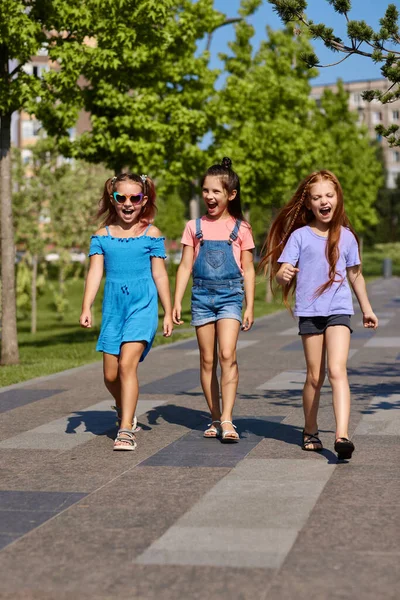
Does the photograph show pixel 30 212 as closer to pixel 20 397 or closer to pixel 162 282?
pixel 20 397

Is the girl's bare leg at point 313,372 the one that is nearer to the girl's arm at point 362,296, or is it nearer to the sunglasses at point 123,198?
the girl's arm at point 362,296

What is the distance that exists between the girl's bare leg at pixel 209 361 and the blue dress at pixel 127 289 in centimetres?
37

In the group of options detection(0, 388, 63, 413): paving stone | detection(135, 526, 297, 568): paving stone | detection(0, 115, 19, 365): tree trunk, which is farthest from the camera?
detection(0, 115, 19, 365): tree trunk

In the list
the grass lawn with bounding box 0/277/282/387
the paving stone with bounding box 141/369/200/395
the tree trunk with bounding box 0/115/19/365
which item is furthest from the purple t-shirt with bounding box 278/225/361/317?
the tree trunk with bounding box 0/115/19/365

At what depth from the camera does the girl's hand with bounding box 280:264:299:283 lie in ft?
21.6

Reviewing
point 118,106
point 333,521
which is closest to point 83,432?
point 333,521

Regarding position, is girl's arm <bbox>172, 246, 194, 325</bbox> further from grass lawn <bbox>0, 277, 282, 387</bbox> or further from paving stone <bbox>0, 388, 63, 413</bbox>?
paving stone <bbox>0, 388, 63, 413</bbox>

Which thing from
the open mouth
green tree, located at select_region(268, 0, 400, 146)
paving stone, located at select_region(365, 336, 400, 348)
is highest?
green tree, located at select_region(268, 0, 400, 146)

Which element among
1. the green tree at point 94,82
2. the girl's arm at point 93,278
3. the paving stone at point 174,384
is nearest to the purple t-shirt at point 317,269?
the girl's arm at point 93,278

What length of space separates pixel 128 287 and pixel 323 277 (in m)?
1.34

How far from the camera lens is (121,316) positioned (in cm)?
725

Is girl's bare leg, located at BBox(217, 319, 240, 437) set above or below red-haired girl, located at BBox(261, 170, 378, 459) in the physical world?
below

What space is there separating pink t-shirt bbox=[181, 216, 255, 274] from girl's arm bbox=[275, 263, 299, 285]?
0.75 metres

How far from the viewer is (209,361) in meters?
7.53
